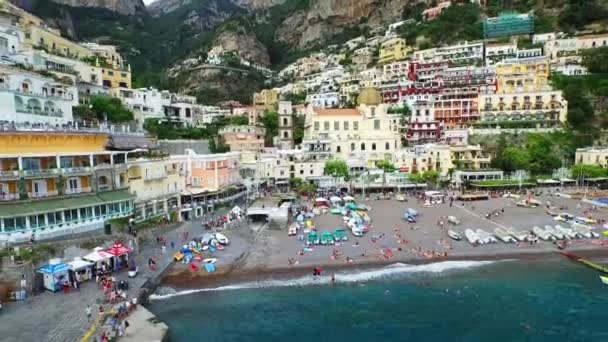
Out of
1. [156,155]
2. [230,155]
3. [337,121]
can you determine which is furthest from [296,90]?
[156,155]

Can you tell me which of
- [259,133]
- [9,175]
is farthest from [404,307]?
[259,133]

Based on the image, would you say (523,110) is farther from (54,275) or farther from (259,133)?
(54,275)

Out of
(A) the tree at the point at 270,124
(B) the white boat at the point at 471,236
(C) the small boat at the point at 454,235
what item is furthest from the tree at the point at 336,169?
(B) the white boat at the point at 471,236

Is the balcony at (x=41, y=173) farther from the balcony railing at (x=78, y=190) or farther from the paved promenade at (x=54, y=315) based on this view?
the paved promenade at (x=54, y=315)

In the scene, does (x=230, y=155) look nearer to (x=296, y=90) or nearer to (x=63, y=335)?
(x=63, y=335)

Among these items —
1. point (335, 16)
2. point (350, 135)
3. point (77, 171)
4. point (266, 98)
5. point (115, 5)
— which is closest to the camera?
point (77, 171)

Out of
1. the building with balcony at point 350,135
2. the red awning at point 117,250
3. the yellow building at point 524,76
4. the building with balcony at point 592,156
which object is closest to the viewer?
the red awning at point 117,250

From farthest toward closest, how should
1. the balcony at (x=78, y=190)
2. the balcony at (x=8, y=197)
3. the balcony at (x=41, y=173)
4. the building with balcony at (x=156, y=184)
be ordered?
the building with balcony at (x=156, y=184)
the balcony at (x=78, y=190)
the balcony at (x=41, y=173)
the balcony at (x=8, y=197)
